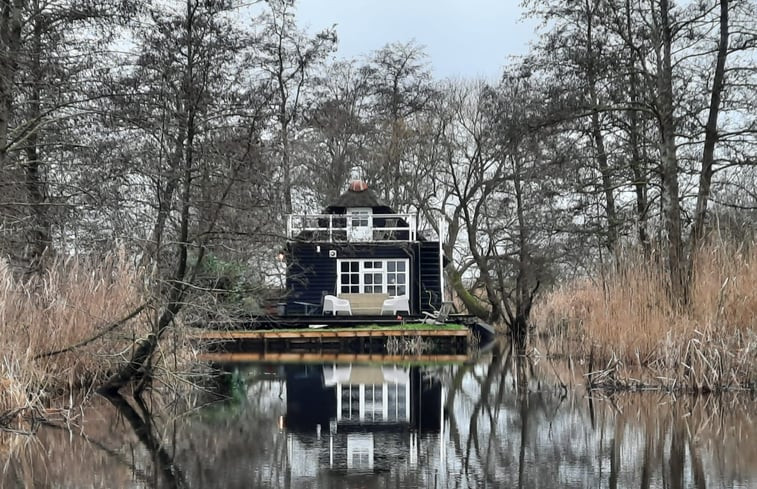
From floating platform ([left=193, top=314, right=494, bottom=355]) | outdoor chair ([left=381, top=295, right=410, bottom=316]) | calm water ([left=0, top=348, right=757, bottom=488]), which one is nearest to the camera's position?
calm water ([left=0, top=348, right=757, bottom=488])

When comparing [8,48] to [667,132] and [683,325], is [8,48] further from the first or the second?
[667,132]

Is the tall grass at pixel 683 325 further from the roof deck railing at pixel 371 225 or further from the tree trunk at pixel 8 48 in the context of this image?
the roof deck railing at pixel 371 225

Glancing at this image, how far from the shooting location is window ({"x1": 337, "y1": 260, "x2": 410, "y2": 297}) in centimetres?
2933

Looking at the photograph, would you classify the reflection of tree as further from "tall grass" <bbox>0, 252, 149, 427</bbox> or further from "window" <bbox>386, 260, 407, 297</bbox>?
"window" <bbox>386, 260, 407, 297</bbox>

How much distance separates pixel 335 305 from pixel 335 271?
207 centimetres

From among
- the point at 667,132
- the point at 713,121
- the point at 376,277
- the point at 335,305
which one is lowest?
the point at 335,305

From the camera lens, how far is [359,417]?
425 inches

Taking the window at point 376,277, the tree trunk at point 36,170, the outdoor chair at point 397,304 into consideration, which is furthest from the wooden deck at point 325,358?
the tree trunk at point 36,170

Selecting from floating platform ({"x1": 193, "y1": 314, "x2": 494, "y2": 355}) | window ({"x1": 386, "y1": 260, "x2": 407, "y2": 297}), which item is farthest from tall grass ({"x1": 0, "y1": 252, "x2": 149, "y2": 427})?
window ({"x1": 386, "y1": 260, "x2": 407, "y2": 297})

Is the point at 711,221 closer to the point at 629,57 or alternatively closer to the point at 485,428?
the point at 629,57

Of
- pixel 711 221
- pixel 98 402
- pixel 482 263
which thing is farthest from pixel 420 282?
pixel 98 402

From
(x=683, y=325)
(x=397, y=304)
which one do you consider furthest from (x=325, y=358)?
(x=683, y=325)

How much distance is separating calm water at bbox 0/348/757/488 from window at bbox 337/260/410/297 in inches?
618

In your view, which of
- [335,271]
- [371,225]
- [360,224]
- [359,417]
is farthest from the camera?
[360,224]
